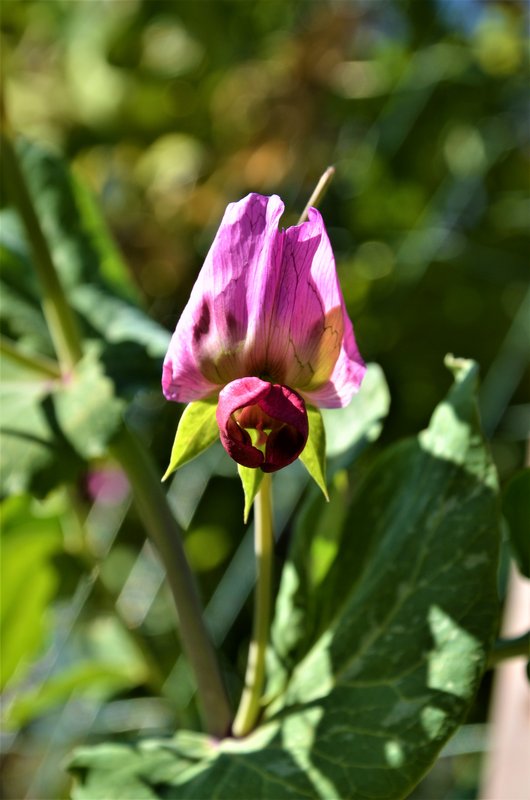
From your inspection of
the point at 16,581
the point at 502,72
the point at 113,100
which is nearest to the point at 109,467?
the point at 16,581

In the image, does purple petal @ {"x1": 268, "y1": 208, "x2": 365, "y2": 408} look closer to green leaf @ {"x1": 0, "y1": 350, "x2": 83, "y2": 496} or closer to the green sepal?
the green sepal

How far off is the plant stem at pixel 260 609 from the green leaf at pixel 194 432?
3 cm

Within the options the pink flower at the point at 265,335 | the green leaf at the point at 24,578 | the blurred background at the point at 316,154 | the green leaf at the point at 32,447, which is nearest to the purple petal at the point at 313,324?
the pink flower at the point at 265,335

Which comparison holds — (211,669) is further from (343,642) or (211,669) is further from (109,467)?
(109,467)

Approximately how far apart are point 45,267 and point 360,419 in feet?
0.73

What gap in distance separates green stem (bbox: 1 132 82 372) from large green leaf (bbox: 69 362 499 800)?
0.23m

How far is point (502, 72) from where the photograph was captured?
1570mm

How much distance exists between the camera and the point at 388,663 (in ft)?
1.43

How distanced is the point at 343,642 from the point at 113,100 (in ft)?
3.91

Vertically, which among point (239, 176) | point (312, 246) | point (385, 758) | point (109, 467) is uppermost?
point (239, 176)

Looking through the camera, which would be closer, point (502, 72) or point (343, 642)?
point (343, 642)

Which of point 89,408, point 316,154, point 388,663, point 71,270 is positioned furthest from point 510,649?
point 316,154

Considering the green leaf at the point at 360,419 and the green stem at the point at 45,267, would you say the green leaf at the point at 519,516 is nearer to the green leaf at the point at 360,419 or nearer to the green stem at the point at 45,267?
the green leaf at the point at 360,419

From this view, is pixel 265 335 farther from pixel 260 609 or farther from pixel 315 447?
pixel 260 609
